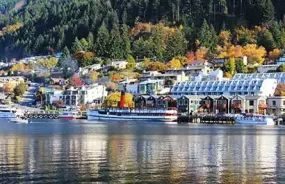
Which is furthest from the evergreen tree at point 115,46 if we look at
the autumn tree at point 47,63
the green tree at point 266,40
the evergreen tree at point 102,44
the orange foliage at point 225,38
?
the green tree at point 266,40

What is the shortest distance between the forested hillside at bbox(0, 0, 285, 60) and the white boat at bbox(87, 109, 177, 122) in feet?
107

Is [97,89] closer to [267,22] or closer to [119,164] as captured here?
[267,22]

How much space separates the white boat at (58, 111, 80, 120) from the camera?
91.6 meters

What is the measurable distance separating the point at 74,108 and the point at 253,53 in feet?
98.9

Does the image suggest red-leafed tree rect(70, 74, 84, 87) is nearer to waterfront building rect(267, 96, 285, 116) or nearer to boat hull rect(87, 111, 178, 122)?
boat hull rect(87, 111, 178, 122)

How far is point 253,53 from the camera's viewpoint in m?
106

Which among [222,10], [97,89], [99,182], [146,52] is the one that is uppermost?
[222,10]

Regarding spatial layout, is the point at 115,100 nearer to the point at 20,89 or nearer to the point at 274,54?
the point at 20,89

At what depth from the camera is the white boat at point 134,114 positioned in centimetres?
8038

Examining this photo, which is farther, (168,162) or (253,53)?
(253,53)

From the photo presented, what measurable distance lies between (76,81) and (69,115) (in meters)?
20.1

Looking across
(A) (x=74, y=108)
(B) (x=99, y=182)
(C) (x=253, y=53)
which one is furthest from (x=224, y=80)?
(B) (x=99, y=182)

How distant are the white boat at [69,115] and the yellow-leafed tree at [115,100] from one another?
5196 millimetres

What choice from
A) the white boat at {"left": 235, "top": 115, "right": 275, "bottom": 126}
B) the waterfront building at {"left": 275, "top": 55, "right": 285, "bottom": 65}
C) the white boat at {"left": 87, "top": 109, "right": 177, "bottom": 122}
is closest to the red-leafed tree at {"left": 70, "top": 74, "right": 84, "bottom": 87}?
the white boat at {"left": 87, "top": 109, "right": 177, "bottom": 122}
